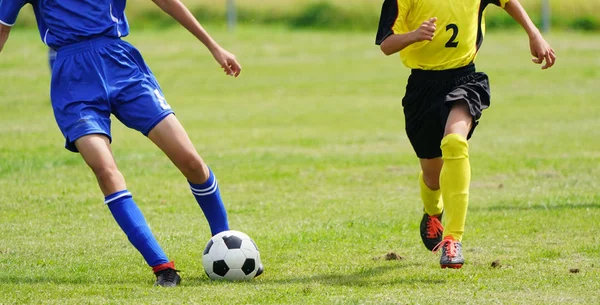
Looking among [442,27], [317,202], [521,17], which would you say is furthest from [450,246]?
[317,202]

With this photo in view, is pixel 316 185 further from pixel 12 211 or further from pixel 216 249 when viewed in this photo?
pixel 216 249

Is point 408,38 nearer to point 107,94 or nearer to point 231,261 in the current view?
point 231,261

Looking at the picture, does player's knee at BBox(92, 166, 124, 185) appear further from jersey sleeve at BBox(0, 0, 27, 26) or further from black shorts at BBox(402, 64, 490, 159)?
black shorts at BBox(402, 64, 490, 159)

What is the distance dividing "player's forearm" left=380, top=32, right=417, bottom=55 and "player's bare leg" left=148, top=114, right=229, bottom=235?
1.39 metres

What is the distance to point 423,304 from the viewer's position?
5.23m

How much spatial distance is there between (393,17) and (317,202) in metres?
3.20

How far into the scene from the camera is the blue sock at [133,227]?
5.76 meters

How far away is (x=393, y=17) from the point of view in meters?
6.59

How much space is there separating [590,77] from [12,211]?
16.7 metres

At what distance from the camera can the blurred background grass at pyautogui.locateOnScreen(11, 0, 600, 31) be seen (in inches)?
1353

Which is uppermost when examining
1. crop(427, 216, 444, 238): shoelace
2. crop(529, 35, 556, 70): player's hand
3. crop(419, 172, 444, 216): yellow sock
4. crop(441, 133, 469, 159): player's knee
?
crop(529, 35, 556, 70): player's hand

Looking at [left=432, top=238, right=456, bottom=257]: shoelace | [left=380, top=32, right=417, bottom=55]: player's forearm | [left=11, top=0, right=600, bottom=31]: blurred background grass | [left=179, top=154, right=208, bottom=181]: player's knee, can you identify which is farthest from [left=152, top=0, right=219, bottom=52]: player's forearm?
[left=11, top=0, right=600, bottom=31]: blurred background grass

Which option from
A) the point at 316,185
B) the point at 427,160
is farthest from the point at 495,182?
the point at 427,160

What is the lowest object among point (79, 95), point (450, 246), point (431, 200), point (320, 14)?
point (320, 14)
